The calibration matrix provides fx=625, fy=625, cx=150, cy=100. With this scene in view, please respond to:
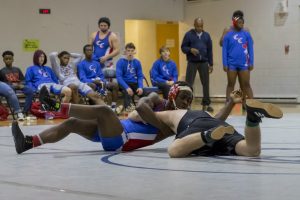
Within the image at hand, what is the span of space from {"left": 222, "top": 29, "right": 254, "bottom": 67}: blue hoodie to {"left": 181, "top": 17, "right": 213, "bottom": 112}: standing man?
112 centimetres

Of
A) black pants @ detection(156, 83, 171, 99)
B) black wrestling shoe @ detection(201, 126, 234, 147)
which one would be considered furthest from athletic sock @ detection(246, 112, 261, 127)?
black pants @ detection(156, 83, 171, 99)

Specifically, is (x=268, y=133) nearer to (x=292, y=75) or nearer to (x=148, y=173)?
(x=148, y=173)

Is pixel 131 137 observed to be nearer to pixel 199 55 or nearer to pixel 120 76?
pixel 120 76

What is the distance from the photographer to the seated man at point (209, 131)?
412cm

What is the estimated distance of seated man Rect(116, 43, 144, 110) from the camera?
11.0m

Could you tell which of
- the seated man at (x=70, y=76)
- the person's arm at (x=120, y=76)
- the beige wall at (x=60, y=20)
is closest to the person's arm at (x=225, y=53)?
the person's arm at (x=120, y=76)

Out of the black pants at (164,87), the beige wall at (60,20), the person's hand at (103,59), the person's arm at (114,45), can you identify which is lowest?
the black pants at (164,87)

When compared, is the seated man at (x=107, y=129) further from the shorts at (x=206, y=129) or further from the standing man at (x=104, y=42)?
the standing man at (x=104, y=42)

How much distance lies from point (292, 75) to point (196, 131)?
10491mm

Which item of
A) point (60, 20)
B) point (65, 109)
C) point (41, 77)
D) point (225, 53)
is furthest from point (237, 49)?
point (65, 109)

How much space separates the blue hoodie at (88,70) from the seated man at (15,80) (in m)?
0.99

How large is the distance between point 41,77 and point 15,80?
544 mm

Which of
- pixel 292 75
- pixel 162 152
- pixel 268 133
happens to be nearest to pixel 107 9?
pixel 292 75

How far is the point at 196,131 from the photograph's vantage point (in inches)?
175
